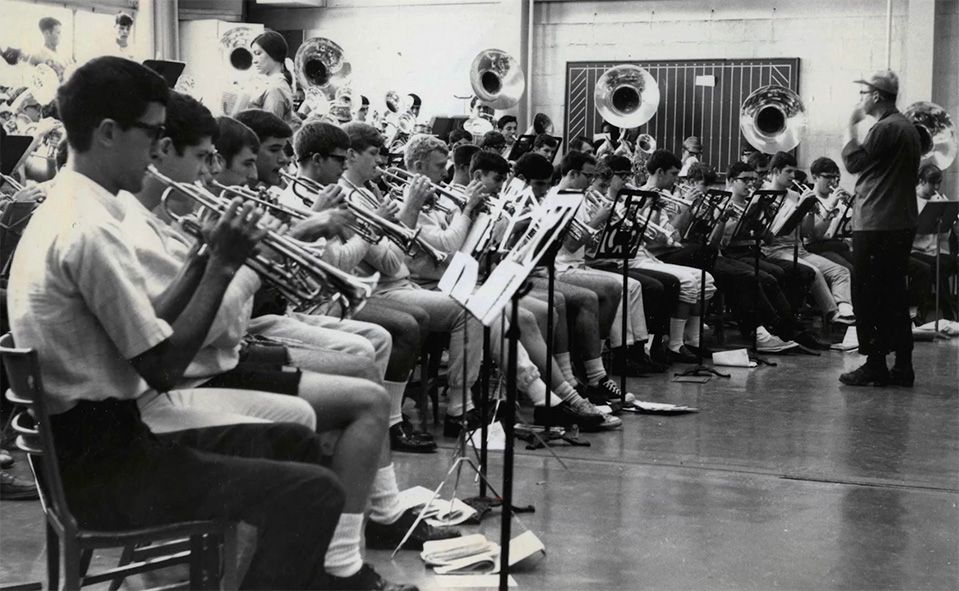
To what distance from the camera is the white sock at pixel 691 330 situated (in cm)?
814

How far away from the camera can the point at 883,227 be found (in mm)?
6988

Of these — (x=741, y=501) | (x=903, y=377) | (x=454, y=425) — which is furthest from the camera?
(x=903, y=377)

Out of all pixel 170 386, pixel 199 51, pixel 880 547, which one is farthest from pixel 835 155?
pixel 170 386

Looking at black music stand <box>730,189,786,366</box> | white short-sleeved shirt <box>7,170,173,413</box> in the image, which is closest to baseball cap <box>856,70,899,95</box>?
black music stand <box>730,189,786,366</box>

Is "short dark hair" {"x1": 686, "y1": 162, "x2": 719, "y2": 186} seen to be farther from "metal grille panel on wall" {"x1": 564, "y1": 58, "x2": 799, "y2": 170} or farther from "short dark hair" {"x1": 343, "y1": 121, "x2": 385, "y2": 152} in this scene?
"short dark hair" {"x1": 343, "y1": 121, "x2": 385, "y2": 152}

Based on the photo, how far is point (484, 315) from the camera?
3377mm

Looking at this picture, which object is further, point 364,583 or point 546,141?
point 546,141

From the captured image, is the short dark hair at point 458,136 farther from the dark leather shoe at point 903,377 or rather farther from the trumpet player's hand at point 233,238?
the trumpet player's hand at point 233,238

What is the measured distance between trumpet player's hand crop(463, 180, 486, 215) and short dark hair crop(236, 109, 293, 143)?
1.52 metres

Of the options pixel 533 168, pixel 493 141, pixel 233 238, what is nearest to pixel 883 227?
pixel 533 168

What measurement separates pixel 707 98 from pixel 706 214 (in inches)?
Answer: 234

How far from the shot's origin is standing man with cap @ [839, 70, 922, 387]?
6.98m

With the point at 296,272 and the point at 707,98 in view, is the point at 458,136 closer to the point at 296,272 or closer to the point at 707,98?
the point at 707,98

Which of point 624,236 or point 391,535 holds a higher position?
point 624,236
